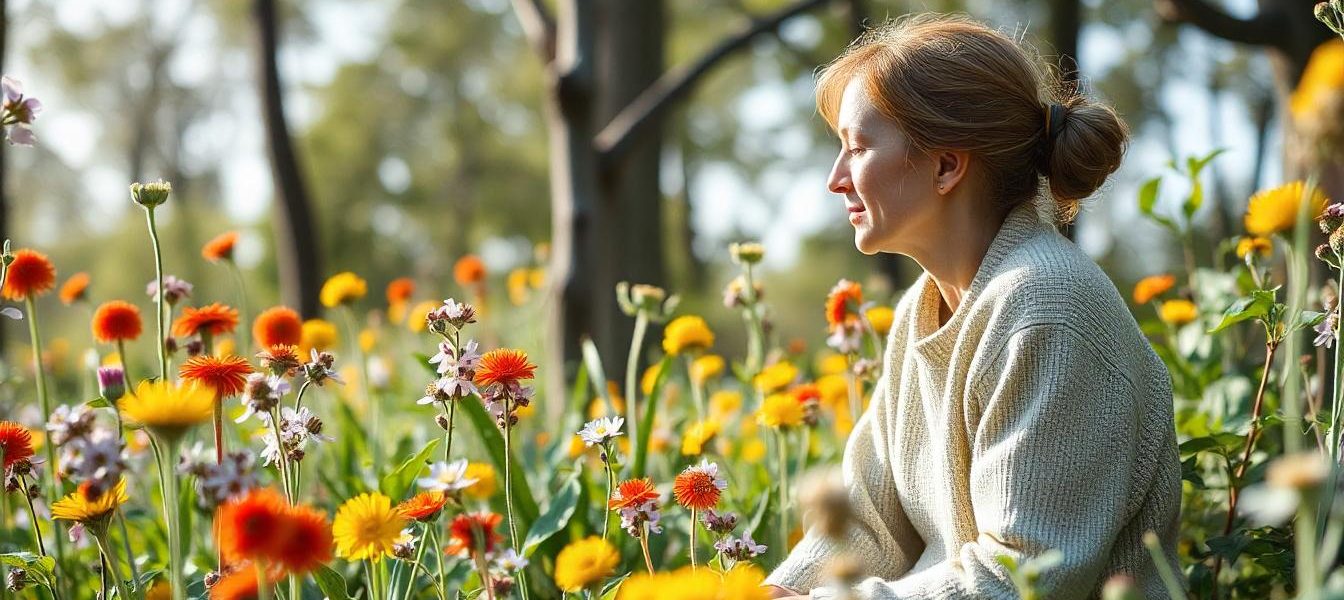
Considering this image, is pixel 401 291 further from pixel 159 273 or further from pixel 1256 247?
pixel 1256 247

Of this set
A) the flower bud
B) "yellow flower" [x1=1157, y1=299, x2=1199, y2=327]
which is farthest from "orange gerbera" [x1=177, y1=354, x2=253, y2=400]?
"yellow flower" [x1=1157, y1=299, x2=1199, y2=327]

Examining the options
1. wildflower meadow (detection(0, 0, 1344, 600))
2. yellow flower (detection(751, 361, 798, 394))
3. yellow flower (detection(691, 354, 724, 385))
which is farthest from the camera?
yellow flower (detection(691, 354, 724, 385))

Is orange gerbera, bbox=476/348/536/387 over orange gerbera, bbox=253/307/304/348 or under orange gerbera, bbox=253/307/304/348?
under

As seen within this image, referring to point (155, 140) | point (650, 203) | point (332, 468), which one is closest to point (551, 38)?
point (650, 203)

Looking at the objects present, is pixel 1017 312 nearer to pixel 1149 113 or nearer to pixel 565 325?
pixel 565 325

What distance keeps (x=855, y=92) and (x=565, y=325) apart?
2.14 meters

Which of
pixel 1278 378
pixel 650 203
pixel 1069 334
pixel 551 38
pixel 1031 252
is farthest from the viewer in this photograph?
pixel 650 203

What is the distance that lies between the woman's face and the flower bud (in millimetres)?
962

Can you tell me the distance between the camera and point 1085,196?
1.72m

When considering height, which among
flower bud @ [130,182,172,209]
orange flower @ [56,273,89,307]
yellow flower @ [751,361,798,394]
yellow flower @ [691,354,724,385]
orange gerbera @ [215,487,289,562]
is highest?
flower bud @ [130,182,172,209]

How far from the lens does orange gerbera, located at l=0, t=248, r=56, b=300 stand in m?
1.65

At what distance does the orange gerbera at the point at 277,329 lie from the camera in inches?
73.4

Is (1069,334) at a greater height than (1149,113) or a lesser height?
greater

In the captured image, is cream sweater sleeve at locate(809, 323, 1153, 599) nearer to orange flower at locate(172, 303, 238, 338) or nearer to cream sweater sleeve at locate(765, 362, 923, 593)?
cream sweater sleeve at locate(765, 362, 923, 593)
